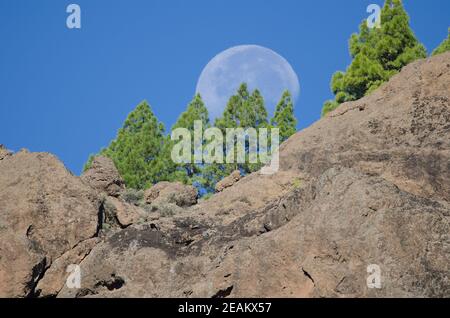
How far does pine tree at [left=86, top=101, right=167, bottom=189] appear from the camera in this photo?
33844mm

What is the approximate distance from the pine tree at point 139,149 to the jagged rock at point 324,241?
18635 millimetres

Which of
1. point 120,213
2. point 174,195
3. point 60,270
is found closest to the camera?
point 60,270

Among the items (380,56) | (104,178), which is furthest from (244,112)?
(104,178)

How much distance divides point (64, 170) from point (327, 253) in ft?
23.0

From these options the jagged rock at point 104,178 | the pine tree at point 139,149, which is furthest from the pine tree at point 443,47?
the jagged rock at point 104,178

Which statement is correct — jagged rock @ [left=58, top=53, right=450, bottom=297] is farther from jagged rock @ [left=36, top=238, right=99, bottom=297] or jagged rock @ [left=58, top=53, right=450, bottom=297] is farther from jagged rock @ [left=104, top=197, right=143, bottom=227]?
jagged rock @ [left=104, top=197, right=143, bottom=227]

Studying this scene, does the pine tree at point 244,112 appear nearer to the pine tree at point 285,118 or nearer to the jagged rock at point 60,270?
the pine tree at point 285,118

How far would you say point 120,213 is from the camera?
1639cm

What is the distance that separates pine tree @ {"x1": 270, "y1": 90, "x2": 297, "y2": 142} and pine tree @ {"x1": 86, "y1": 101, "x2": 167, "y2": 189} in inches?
252

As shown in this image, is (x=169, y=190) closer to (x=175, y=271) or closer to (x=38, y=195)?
(x=38, y=195)

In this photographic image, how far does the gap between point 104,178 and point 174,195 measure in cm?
223

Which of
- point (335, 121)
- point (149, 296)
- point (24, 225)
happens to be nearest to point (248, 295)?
point (149, 296)

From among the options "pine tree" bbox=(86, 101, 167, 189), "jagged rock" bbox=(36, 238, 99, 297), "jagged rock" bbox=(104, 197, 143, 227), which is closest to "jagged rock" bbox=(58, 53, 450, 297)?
"jagged rock" bbox=(36, 238, 99, 297)

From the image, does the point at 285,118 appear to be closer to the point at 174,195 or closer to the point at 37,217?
the point at 174,195
